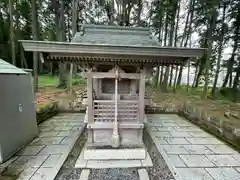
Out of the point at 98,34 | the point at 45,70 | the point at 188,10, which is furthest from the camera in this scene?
the point at 45,70

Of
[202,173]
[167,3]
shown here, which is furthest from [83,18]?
[202,173]

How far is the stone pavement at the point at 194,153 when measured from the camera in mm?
2979

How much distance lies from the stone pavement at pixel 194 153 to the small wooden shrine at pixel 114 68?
72 centimetres

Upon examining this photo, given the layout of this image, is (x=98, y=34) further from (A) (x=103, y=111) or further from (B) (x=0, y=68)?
(B) (x=0, y=68)

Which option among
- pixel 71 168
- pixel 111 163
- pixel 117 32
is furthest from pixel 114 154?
pixel 117 32

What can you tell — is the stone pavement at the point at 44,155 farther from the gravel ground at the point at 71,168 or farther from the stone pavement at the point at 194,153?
the stone pavement at the point at 194,153

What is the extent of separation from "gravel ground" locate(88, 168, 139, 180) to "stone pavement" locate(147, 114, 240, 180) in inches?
28.4

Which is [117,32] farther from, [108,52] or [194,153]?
[194,153]

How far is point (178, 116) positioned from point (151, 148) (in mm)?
3598

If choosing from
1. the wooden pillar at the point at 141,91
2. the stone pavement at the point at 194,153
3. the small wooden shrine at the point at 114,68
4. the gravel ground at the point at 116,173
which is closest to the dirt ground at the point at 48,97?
the small wooden shrine at the point at 114,68

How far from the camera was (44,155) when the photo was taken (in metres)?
3.54

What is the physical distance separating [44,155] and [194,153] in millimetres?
3250

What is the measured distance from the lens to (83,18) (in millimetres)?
14523

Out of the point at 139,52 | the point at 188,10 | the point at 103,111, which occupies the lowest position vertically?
the point at 103,111
